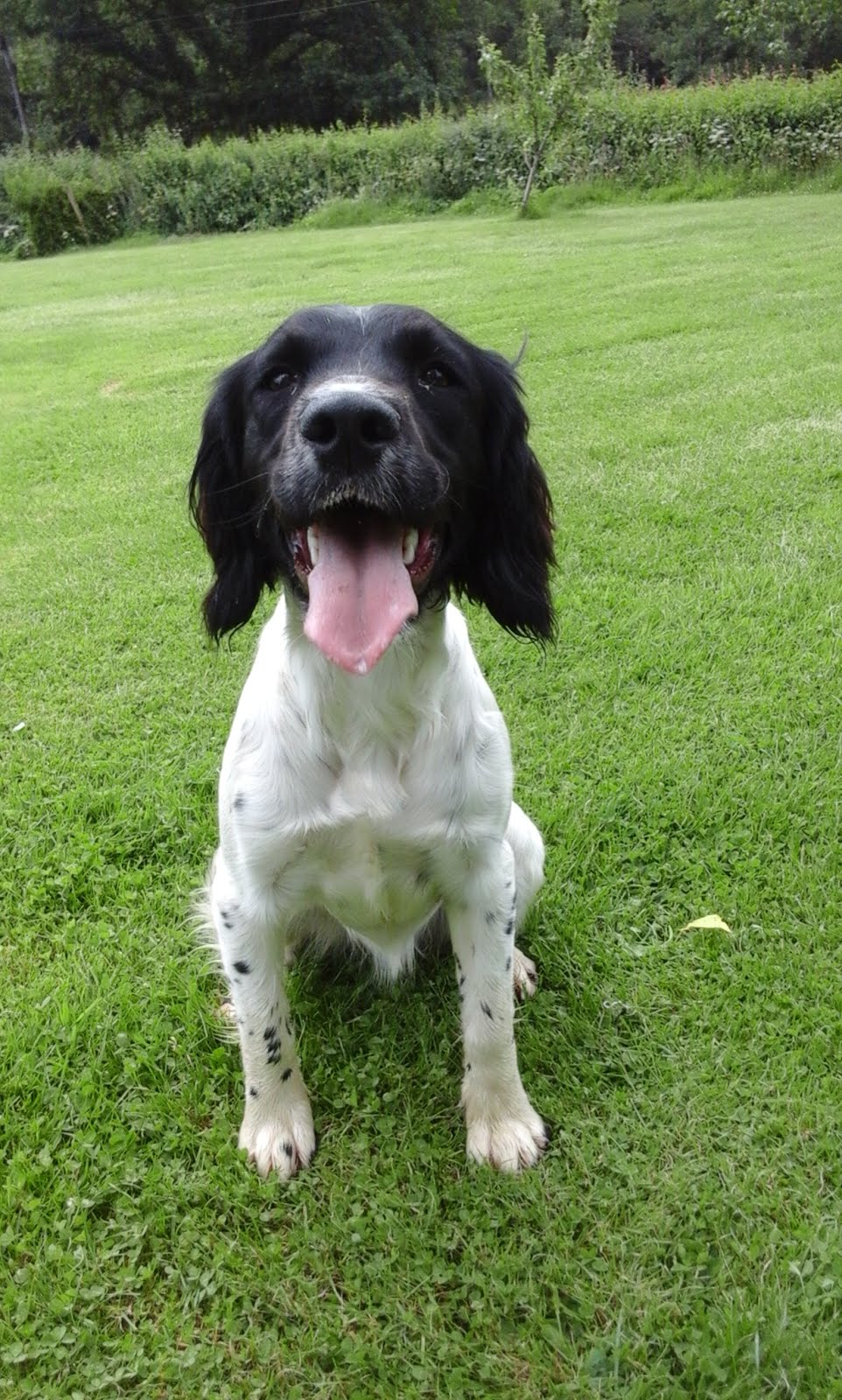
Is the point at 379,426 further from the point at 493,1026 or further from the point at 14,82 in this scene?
the point at 14,82

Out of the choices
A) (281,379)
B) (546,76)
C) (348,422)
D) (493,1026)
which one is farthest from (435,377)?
(546,76)

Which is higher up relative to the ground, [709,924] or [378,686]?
[378,686]

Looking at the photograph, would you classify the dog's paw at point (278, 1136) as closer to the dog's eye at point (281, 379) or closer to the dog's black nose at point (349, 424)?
the dog's black nose at point (349, 424)

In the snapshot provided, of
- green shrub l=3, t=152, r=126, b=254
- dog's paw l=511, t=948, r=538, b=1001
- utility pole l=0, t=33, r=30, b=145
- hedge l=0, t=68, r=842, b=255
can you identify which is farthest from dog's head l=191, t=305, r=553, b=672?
utility pole l=0, t=33, r=30, b=145

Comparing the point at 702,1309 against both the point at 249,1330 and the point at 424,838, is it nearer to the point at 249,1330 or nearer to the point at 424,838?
the point at 249,1330

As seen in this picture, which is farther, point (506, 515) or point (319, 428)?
point (506, 515)

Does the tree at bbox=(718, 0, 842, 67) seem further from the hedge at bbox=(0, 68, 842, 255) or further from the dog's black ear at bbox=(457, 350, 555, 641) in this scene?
the dog's black ear at bbox=(457, 350, 555, 641)

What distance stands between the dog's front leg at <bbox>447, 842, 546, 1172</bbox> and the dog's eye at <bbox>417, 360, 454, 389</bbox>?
35.7 inches

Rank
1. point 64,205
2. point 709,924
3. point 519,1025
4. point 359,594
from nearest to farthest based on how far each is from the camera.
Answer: point 359,594, point 519,1025, point 709,924, point 64,205

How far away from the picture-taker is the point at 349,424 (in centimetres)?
156

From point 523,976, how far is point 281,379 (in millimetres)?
1440

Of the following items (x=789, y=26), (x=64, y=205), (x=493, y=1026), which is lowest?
(x=64, y=205)

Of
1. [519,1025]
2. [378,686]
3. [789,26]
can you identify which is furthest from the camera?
[789,26]

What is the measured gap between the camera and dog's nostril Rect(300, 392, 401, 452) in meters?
1.56
